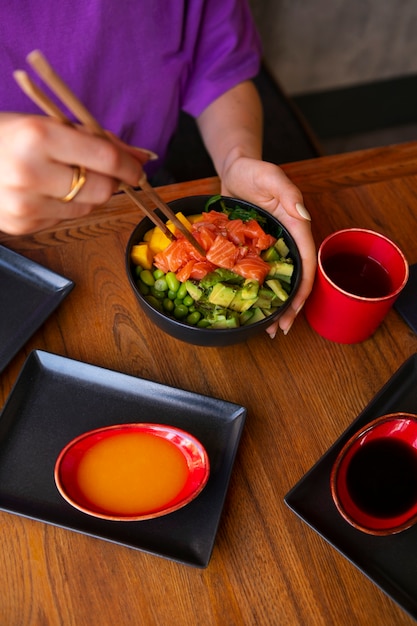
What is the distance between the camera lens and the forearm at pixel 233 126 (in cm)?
137

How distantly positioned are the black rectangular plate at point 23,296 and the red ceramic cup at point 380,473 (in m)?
0.61

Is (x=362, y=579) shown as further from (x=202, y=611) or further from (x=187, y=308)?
(x=187, y=308)

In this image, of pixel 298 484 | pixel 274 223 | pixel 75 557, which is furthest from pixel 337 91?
pixel 75 557

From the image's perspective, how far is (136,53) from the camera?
4.22 ft

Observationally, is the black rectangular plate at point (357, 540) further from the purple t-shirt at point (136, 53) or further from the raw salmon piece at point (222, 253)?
the purple t-shirt at point (136, 53)

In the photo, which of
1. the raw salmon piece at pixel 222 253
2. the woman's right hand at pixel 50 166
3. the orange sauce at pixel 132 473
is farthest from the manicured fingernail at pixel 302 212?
the orange sauce at pixel 132 473

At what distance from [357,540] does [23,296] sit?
2.49 feet

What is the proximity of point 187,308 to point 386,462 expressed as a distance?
1.39ft

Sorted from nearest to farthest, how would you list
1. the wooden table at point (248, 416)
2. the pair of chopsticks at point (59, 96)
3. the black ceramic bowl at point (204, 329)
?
the pair of chopsticks at point (59, 96) → the wooden table at point (248, 416) → the black ceramic bowl at point (204, 329)

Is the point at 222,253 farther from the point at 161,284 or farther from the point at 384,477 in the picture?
the point at 384,477

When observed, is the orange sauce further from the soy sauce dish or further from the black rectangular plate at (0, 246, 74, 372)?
the black rectangular plate at (0, 246, 74, 372)

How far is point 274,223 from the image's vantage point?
3.68ft

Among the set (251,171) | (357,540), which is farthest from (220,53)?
(357,540)

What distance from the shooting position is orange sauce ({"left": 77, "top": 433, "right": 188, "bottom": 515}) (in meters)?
0.90
